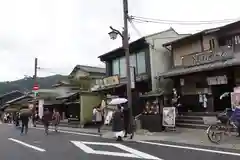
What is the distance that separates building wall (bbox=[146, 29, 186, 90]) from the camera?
22984 millimetres

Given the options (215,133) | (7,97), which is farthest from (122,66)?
(7,97)

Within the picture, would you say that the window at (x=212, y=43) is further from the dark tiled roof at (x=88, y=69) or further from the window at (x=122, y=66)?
the dark tiled roof at (x=88, y=69)

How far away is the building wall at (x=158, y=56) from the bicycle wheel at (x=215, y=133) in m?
10.9

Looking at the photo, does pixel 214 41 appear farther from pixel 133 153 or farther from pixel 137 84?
pixel 133 153

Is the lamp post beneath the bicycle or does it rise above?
above

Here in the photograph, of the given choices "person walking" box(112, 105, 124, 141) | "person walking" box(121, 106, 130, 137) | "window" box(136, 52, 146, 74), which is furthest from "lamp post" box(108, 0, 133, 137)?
"window" box(136, 52, 146, 74)

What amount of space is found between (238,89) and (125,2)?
8320mm

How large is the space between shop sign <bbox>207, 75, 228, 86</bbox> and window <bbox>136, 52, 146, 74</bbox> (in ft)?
21.0

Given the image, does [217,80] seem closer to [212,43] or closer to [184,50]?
[212,43]

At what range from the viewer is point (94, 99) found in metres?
25.6

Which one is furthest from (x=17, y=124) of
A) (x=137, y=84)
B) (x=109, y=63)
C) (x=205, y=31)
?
(x=205, y=31)

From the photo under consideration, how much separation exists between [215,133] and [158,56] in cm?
1249

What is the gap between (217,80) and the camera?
60.3 ft

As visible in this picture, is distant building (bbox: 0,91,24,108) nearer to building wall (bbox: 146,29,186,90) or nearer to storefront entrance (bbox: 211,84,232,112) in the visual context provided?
building wall (bbox: 146,29,186,90)
